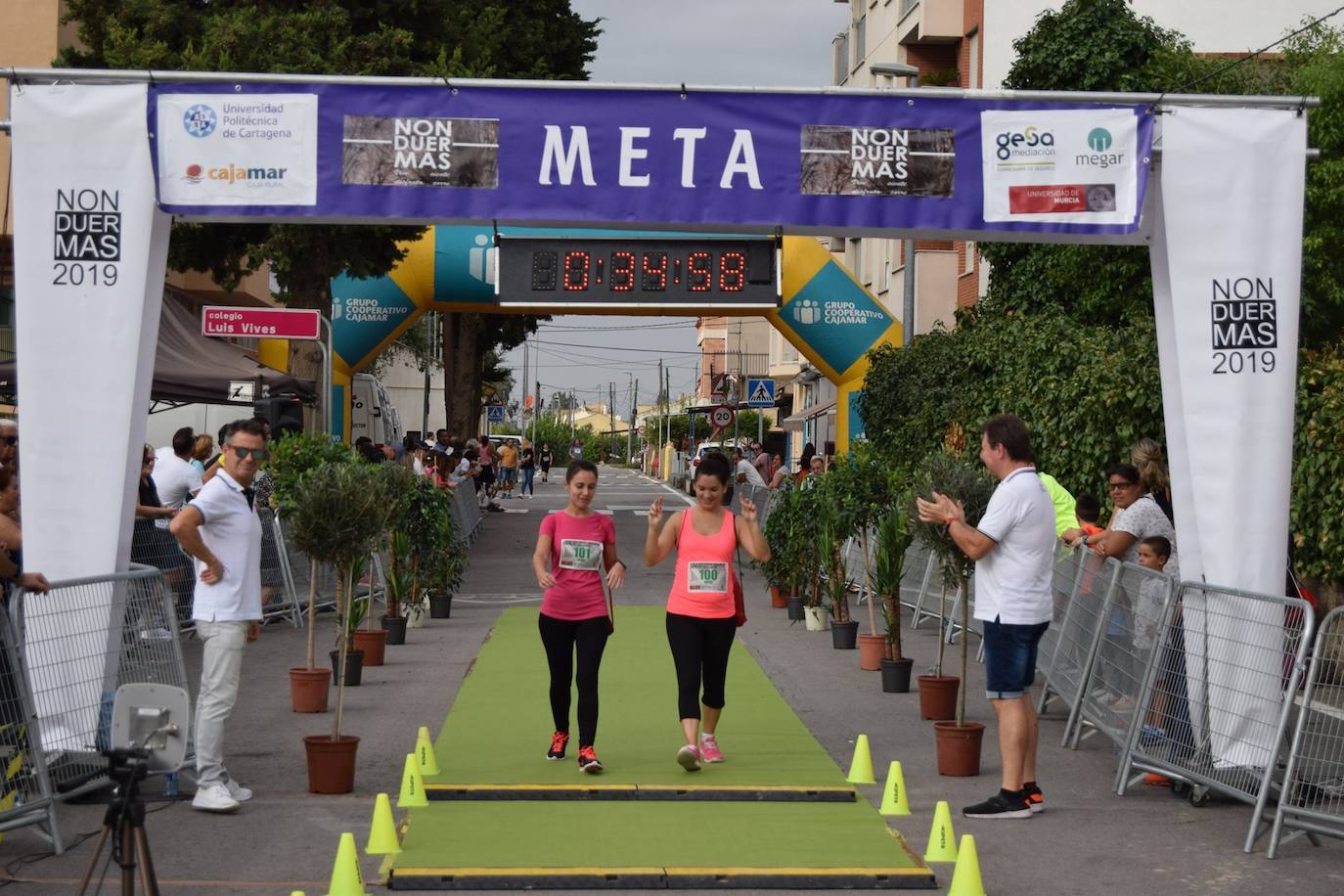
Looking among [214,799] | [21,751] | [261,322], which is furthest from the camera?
[261,322]

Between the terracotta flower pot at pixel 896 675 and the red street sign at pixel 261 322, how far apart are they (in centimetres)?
776

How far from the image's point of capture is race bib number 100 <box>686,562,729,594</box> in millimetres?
9680

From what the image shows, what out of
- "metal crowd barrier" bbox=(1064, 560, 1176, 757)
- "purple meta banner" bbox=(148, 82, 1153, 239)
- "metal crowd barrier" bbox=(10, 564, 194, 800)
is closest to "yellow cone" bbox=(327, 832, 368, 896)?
"metal crowd barrier" bbox=(10, 564, 194, 800)

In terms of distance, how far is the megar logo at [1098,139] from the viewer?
10.2 meters

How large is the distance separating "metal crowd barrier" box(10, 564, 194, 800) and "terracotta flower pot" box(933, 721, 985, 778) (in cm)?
410

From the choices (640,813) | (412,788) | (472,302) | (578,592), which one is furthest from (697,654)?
(472,302)

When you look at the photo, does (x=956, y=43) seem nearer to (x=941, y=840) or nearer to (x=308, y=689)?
(x=308, y=689)

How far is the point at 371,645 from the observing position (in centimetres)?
1439

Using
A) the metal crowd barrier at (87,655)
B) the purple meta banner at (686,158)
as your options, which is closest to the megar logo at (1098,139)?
the purple meta banner at (686,158)

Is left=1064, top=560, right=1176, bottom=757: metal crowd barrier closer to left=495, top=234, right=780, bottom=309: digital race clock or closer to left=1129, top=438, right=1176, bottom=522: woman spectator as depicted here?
left=1129, top=438, right=1176, bottom=522: woman spectator

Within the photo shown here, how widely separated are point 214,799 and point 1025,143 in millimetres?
5924

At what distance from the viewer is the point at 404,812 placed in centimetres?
845

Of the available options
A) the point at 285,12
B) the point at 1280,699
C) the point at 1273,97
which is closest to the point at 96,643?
the point at 1280,699

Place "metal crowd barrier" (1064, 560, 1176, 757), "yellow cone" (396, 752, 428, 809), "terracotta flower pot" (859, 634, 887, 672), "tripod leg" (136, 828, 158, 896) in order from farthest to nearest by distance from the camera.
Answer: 1. "terracotta flower pot" (859, 634, 887, 672)
2. "metal crowd barrier" (1064, 560, 1176, 757)
3. "yellow cone" (396, 752, 428, 809)
4. "tripod leg" (136, 828, 158, 896)
